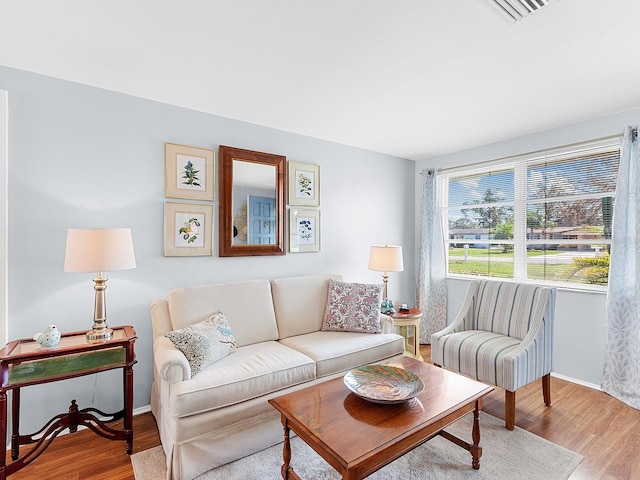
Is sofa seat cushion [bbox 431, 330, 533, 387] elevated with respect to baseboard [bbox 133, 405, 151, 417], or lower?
elevated

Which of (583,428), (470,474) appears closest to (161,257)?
(470,474)

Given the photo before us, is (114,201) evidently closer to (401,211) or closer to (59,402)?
(59,402)

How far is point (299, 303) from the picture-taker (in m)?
2.97

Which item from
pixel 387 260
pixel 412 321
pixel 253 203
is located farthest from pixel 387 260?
pixel 253 203

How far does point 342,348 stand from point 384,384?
693 millimetres

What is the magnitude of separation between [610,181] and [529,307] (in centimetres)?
140

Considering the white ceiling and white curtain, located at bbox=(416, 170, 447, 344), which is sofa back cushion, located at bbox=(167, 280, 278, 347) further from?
white curtain, located at bbox=(416, 170, 447, 344)

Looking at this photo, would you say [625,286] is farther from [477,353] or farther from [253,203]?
A: [253,203]

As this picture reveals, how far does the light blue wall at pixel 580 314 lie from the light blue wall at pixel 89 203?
1.94 meters

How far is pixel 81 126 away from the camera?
2.30 metres

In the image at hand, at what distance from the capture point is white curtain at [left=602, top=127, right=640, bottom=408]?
263cm

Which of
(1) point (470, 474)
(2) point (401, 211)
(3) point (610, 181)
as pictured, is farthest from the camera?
(2) point (401, 211)

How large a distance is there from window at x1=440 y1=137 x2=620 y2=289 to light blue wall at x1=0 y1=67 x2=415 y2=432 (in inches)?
71.2

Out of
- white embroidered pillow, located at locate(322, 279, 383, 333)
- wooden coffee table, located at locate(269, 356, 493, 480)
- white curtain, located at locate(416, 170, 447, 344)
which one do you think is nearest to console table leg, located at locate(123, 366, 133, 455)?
wooden coffee table, located at locate(269, 356, 493, 480)
